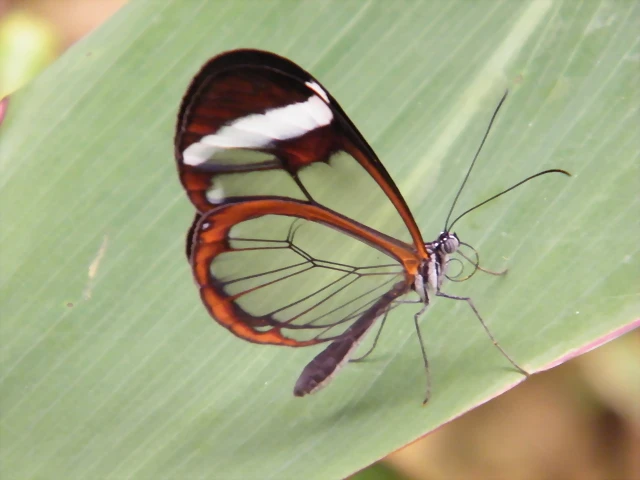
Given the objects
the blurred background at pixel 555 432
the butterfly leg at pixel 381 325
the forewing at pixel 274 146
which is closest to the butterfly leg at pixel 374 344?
the butterfly leg at pixel 381 325

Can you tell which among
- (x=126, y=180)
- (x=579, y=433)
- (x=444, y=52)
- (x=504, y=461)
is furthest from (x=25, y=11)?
(x=579, y=433)

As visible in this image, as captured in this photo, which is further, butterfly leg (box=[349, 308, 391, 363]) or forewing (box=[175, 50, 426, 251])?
butterfly leg (box=[349, 308, 391, 363])

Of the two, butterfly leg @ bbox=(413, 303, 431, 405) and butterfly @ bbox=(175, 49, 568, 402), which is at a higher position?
butterfly @ bbox=(175, 49, 568, 402)

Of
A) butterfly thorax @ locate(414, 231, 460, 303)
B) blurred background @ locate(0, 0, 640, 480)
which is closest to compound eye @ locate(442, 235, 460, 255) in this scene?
butterfly thorax @ locate(414, 231, 460, 303)

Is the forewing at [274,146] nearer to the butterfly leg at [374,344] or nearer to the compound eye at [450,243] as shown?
Result: the compound eye at [450,243]

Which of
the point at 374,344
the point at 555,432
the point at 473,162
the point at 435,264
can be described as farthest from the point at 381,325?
the point at 555,432

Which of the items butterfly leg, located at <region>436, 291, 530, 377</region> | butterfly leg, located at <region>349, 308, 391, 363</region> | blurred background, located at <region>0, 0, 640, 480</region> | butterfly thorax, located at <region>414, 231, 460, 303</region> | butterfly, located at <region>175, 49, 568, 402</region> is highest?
butterfly, located at <region>175, 49, 568, 402</region>

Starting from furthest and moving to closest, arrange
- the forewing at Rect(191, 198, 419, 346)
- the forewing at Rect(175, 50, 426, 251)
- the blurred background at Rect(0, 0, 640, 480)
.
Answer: the blurred background at Rect(0, 0, 640, 480), the forewing at Rect(191, 198, 419, 346), the forewing at Rect(175, 50, 426, 251)

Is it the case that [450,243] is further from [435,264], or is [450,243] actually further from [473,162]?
[473,162]

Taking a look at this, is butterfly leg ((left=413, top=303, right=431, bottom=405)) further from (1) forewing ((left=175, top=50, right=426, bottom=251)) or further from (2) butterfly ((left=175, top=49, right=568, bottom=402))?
(1) forewing ((left=175, top=50, right=426, bottom=251))
